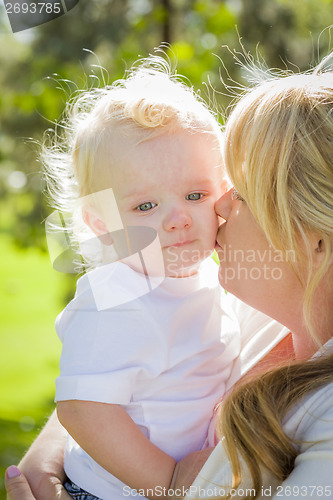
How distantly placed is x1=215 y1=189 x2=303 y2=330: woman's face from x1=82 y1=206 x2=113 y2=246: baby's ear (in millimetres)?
390

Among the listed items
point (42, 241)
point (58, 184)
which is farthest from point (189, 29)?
point (58, 184)

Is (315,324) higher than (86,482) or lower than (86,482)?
higher

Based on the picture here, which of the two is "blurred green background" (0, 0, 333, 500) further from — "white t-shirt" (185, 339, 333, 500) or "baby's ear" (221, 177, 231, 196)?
"white t-shirt" (185, 339, 333, 500)

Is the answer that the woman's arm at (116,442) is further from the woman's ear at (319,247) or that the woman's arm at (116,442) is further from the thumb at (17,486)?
the woman's ear at (319,247)

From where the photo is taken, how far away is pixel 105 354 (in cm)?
163

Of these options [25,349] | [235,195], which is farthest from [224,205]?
[25,349]

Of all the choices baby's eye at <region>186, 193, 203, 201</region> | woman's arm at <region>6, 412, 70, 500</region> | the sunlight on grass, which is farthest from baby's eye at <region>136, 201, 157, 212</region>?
the sunlight on grass

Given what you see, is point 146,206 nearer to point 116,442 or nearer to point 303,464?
point 116,442

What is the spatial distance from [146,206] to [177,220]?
0.37ft

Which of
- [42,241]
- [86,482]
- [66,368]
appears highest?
[66,368]

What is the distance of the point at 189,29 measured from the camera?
164 inches

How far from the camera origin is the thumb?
1.86 meters

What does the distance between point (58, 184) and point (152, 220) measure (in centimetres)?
60

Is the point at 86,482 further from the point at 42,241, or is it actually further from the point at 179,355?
the point at 42,241
